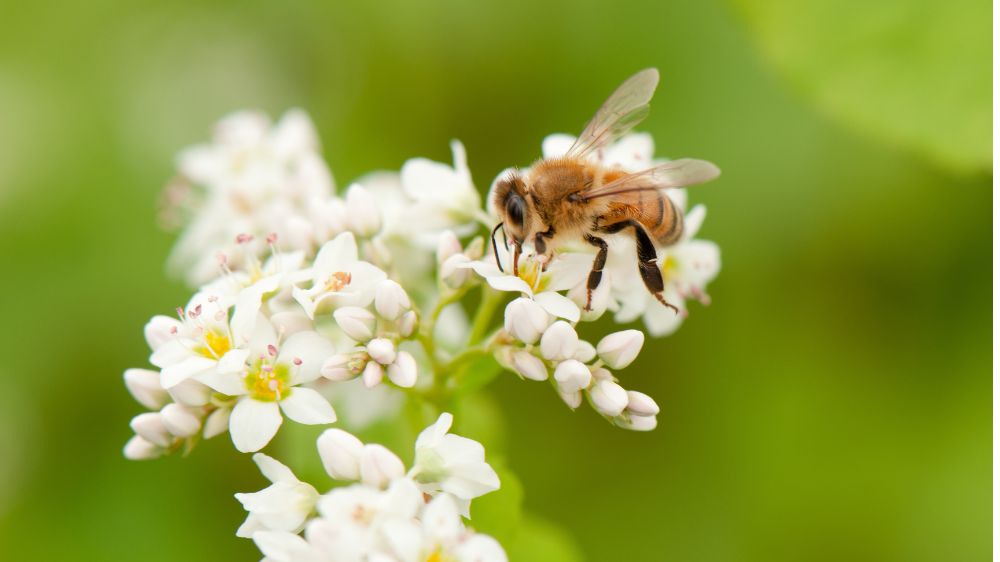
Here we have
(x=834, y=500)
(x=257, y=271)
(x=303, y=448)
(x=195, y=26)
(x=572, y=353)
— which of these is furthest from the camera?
(x=195, y=26)

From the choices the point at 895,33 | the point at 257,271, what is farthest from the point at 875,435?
the point at 257,271

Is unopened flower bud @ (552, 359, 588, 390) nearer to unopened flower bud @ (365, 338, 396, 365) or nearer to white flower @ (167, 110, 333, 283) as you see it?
unopened flower bud @ (365, 338, 396, 365)

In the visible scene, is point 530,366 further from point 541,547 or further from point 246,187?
point 246,187

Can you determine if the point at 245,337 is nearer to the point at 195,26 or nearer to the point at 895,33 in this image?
the point at 895,33

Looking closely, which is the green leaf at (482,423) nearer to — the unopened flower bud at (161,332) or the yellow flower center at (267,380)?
the yellow flower center at (267,380)

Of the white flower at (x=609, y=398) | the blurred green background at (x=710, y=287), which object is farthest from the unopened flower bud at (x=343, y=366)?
the blurred green background at (x=710, y=287)

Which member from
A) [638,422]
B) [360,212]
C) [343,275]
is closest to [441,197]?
[360,212]

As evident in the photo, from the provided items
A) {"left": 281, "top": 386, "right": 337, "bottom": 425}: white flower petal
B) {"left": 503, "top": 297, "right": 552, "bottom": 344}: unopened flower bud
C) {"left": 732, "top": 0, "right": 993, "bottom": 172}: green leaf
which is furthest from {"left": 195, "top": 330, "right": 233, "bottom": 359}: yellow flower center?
{"left": 732, "top": 0, "right": 993, "bottom": 172}: green leaf
